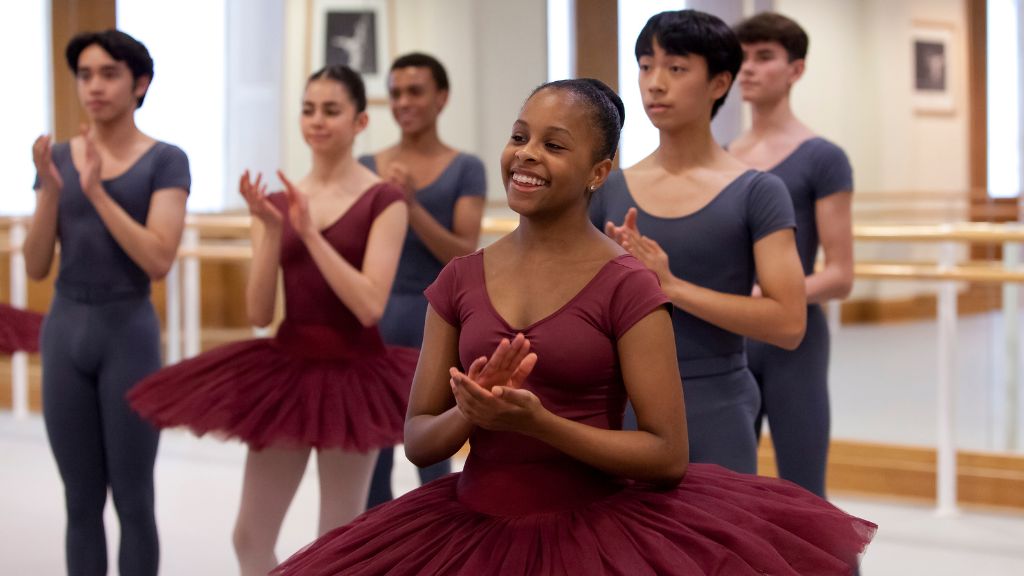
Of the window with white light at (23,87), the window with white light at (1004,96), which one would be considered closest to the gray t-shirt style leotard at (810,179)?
the window with white light at (1004,96)

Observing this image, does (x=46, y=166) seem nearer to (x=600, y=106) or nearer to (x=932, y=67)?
(x=600, y=106)

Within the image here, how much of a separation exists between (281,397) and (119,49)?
90 cm

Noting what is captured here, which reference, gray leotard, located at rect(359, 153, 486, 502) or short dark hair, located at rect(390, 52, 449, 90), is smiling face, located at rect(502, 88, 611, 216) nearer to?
gray leotard, located at rect(359, 153, 486, 502)

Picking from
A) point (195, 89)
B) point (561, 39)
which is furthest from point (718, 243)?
point (195, 89)

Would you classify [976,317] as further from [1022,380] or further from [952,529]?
[952,529]

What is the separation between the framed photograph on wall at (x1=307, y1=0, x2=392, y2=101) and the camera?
576 cm

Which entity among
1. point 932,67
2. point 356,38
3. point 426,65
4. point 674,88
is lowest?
point 674,88

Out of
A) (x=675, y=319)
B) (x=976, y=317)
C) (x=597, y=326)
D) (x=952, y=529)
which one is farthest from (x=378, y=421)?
(x=976, y=317)

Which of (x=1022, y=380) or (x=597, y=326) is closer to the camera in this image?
(x=597, y=326)

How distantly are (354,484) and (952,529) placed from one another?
2174 millimetres

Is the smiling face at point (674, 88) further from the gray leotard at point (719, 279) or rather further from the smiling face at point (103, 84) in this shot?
the smiling face at point (103, 84)

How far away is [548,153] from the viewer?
5.36 feet

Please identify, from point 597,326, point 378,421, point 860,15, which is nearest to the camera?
point 597,326

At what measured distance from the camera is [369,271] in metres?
2.81
